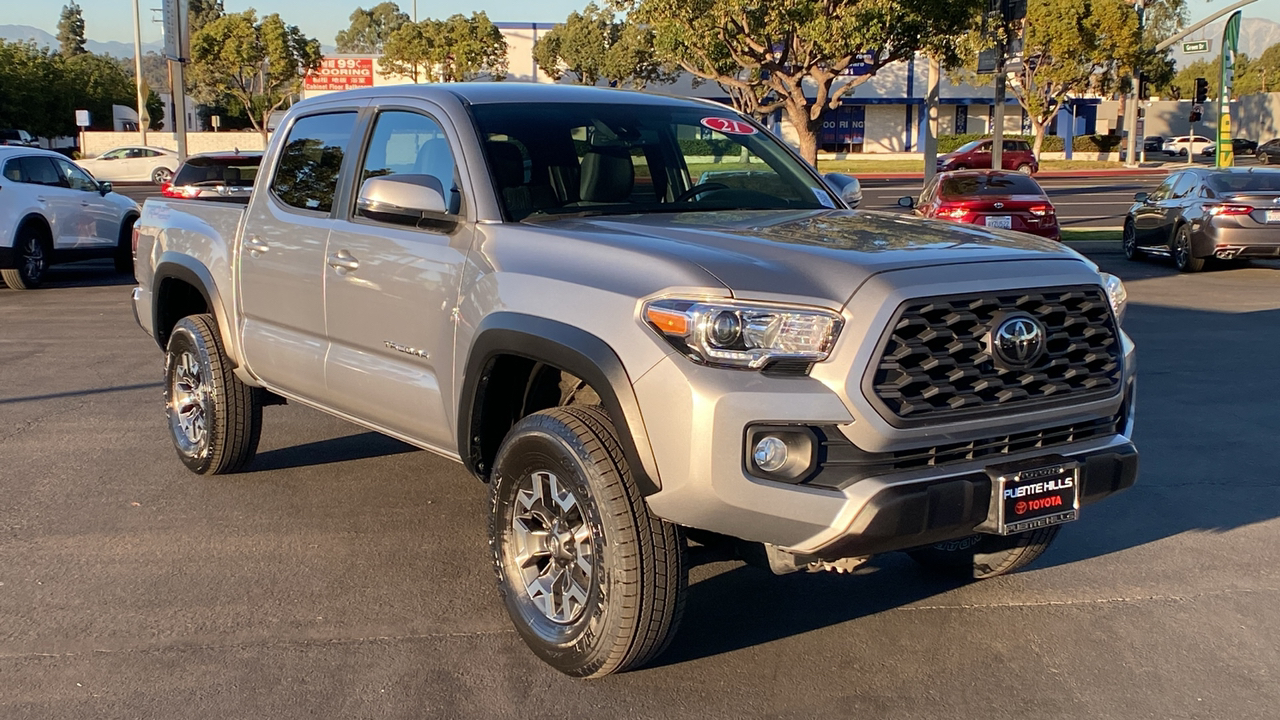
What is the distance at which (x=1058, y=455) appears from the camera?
12.6 ft

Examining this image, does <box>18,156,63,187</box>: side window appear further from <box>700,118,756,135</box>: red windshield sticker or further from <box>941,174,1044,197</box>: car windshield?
<box>700,118,756,135</box>: red windshield sticker

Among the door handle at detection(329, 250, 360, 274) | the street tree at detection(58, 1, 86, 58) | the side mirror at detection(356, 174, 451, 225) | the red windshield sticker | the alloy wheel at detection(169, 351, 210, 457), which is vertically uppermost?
the street tree at detection(58, 1, 86, 58)

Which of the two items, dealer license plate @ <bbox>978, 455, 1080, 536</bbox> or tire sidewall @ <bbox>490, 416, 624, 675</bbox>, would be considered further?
tire sidewall @ <bbox>490, 416, 624, 675</bbox>

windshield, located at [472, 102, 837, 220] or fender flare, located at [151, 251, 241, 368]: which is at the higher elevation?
windshield, located at [472, 102, 837, 220]

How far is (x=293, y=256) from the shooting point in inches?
217

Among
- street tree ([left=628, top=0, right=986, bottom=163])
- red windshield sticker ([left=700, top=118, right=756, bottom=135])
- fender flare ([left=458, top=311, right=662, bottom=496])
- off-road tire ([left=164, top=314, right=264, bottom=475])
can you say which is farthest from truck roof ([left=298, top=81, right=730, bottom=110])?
street tree ([left=628, top=0, right=986, bottom=163])

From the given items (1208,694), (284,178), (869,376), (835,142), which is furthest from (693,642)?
(835,142)

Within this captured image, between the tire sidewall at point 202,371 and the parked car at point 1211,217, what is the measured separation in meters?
13.9

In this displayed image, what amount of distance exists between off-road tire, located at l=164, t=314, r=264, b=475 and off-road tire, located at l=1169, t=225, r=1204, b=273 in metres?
13.9

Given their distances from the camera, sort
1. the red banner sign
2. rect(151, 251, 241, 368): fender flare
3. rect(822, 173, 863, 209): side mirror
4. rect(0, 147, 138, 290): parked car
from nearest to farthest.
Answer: rect(822, 173, 863, 209): side mirror
rect(151, 251, 241, 368): fender flare
rect(0, 147, 138, 290): parked car
the red banner sign

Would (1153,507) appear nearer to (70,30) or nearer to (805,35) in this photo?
(805,35)

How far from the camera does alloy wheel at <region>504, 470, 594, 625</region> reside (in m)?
3.97

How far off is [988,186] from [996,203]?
Result: 2.42ft

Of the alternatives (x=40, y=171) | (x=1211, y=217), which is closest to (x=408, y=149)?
(x=40, y=171)
